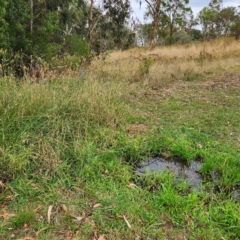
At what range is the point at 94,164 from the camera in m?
2.26

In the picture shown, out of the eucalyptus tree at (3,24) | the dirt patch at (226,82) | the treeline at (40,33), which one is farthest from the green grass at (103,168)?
the dirt patch at (226,82)

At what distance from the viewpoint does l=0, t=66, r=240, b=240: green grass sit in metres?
1.61

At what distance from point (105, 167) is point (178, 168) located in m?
0.85

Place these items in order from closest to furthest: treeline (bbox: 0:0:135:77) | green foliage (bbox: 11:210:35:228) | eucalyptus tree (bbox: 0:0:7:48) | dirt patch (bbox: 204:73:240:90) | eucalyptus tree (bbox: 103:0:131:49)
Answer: green foliage (bbox: 11:210:35:228)
eucalyptus tree (bbox: 0:0:7:48)
treeline (bbox: 0:0:135:77)
dirt patch (bbox: 204:73:240:90)
eucalyptus tree (bbox: 103:0:131:49)

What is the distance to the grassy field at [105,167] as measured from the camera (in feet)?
5.28

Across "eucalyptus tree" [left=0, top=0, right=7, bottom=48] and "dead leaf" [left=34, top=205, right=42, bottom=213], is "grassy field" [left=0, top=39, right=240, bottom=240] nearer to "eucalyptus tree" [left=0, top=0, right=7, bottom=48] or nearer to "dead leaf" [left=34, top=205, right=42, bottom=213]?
"dead leaf" [left=34, top=205, right=42, bottom=213]

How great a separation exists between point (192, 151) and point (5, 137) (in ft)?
7.28

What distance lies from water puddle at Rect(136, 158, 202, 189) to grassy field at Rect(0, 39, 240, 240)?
3.3 inches

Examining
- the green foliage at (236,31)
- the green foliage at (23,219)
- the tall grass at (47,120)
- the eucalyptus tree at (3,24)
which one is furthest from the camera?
the green foliage at (236,31)

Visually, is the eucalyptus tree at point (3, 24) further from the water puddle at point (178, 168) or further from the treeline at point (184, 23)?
the treeline at point (184, 23)

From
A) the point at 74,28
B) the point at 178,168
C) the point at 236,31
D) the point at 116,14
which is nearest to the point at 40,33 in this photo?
the point at 178,168

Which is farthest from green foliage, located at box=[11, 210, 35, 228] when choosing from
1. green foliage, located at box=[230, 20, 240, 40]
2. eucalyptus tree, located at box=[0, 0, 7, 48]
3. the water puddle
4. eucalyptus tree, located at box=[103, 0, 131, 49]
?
green foliage, located at box=[230, 20, 240, 40]

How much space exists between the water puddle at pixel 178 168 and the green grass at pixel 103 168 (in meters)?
0.09

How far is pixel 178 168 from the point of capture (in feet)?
7.86
